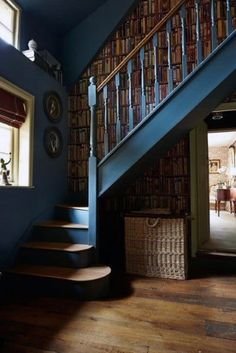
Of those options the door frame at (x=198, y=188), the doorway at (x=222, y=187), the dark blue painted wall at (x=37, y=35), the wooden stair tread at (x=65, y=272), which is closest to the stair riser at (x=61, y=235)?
the wooden stair tread at (x=65, y=272)

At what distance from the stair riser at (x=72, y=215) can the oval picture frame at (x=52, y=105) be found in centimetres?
118

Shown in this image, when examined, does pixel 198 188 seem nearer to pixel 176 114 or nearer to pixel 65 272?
pixel 176 114

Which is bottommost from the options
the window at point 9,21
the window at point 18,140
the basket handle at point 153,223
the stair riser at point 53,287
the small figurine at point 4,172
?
the stair riser at point 53,287

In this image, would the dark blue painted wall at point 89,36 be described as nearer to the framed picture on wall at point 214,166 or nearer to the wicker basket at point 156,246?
the wicker basket at point 156,246

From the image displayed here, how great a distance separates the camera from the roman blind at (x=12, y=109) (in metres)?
2.54

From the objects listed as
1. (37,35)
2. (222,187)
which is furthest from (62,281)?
(222,187)

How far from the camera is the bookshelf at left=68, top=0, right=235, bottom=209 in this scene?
317 centimetres

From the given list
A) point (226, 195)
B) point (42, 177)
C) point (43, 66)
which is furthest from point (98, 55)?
point (226, 195)

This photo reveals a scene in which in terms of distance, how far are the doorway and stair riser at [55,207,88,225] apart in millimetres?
1855

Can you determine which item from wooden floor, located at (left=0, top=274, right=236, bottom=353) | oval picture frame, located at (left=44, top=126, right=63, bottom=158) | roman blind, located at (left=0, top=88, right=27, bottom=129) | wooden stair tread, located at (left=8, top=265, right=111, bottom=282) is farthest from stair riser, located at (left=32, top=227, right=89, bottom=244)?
roman blind, located at (left=0, top=88, right=27, bottom=129)

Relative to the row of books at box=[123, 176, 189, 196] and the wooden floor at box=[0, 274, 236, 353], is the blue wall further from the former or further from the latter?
the row of books at box=[123, 176, 189, 196]

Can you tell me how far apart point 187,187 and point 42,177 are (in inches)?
71.1

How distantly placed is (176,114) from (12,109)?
1702mm

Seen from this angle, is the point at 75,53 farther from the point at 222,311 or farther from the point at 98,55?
the point at 222,311
